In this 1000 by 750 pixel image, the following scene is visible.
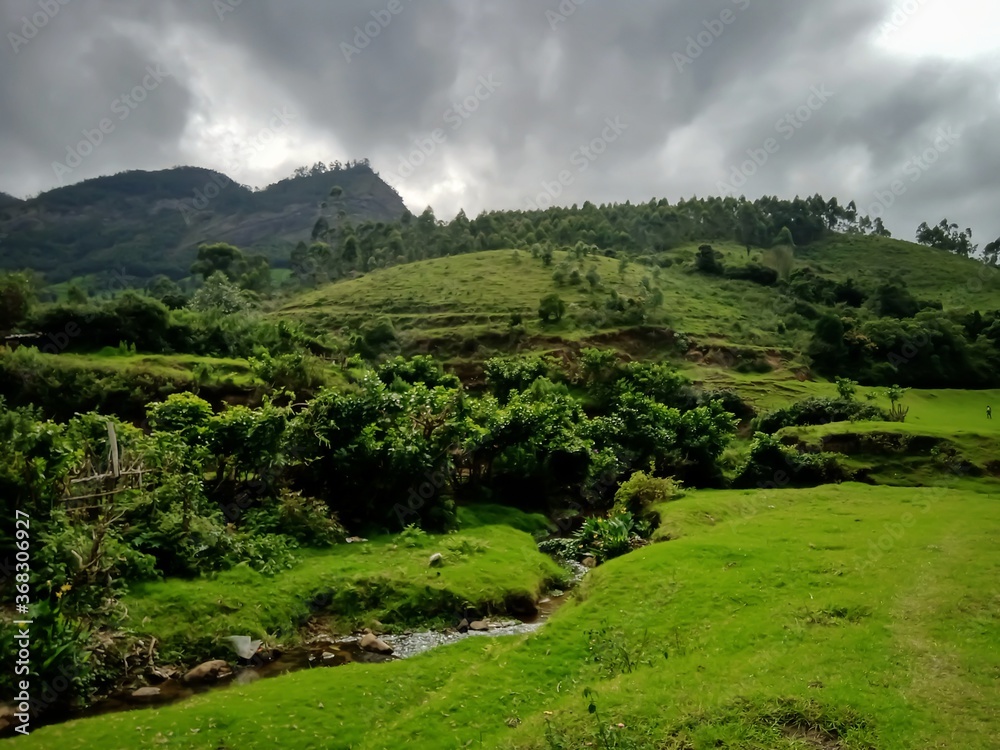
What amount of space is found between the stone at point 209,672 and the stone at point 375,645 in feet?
8.65

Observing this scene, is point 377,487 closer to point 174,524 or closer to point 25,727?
point 174,524

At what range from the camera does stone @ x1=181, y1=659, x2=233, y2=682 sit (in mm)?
11930

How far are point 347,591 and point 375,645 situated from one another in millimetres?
2088

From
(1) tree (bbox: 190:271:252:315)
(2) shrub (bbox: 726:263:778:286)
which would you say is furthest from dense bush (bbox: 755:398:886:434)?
(2) shrub (bbox: 726:263:778:286)

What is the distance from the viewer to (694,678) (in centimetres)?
978

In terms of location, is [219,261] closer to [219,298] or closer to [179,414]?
[219,298]

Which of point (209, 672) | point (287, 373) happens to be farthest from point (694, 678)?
point (287, 373)

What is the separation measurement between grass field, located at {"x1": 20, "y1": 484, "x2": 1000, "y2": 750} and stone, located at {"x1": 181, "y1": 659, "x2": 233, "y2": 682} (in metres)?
1.07

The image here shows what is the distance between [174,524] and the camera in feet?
50.6

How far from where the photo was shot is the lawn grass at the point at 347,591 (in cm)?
1306

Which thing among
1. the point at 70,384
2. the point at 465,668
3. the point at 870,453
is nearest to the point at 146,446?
the point at 465,668

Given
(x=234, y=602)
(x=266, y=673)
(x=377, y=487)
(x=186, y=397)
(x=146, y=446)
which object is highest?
(x=186, y=397)

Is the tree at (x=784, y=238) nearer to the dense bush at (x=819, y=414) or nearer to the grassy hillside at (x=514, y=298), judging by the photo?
the grassy hillside at (x=514, y=298)

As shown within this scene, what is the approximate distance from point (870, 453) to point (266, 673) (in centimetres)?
2852
